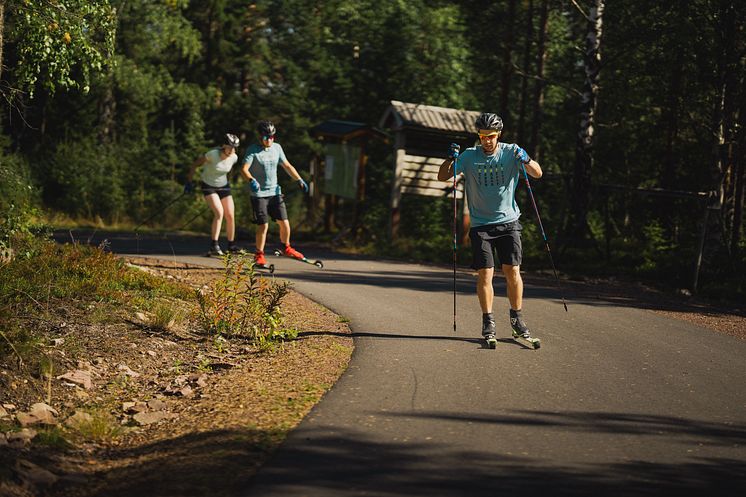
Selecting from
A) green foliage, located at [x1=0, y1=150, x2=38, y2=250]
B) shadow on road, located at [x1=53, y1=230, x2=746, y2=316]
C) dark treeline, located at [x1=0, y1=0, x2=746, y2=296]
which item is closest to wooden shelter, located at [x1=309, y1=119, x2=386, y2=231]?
dark treeline, located at [x1=0, y1=0, x2=746, y2=296]

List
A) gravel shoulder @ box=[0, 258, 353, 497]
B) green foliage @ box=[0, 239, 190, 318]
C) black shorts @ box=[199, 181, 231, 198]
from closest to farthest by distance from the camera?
gravel shoulder @ box=[0, 258, 353, 497], green foliage @ box=[0, 239, 190, 318], black shorts @ box=[199, 181, 231, 198]

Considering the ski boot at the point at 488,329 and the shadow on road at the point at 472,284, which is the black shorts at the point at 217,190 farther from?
the ski boot at the point at 488,329

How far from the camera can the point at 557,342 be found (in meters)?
9.58

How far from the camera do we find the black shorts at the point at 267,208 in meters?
14.7

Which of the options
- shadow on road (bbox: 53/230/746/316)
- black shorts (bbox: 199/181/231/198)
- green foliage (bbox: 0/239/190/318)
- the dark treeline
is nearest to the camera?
green foliage (bbox: 0/239/190/318)

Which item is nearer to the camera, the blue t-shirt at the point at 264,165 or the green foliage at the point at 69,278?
the green foliage at the point at 69,278

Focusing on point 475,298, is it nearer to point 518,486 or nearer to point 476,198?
point 476,198

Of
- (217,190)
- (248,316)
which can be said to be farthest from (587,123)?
(248,316)

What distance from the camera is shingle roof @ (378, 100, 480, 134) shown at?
21750mm

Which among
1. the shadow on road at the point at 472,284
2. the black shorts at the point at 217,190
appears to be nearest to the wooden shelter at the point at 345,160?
→ the shadow on road at the point at 472,284

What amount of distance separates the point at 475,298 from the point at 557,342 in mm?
3335

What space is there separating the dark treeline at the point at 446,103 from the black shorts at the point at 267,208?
3501 millimetres

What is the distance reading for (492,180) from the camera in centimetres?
898

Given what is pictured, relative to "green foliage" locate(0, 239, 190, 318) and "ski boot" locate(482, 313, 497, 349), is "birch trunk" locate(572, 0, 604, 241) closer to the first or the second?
"green foliage" locate(0, 239, 190, 318)
